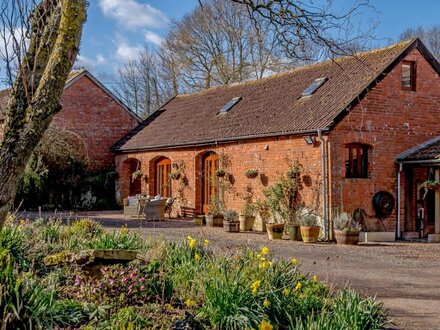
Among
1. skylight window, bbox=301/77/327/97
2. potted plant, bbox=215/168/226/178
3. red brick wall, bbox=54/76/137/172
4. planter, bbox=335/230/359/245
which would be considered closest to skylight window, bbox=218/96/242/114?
potted plant, bbox=215/168/226/178

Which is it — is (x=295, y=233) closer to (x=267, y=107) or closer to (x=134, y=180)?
(x=267, y=107)

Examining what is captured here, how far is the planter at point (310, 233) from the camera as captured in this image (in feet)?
47.8

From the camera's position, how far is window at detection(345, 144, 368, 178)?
16000 millimetres

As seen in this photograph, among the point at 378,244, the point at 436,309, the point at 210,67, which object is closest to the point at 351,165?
the point at 378,244

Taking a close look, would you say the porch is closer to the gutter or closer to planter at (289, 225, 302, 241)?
the gutter

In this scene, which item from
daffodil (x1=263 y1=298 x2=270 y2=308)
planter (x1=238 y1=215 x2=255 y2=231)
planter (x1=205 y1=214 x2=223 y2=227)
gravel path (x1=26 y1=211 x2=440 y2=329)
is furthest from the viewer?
planter (x1=205 y1=214 x2=223 y2=227)

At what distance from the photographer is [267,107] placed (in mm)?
19297

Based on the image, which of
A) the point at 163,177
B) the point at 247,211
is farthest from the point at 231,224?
the point at 163,177

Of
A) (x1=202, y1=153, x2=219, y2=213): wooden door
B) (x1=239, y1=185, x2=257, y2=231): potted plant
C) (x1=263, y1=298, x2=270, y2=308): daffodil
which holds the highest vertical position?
(x1=202, y1=153, x2=219, y2=213): wooden door

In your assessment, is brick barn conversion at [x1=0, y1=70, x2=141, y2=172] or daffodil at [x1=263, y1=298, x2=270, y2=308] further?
brick barn conversion at [x1=0, y1=70, x2=141, y2=172]

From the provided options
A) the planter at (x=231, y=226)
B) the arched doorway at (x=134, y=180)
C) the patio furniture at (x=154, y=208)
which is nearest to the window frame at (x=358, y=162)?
the planter at (x=231, y=226)

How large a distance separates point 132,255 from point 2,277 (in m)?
1.75

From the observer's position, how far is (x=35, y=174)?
2298 cm

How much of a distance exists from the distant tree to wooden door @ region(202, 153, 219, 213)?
2006 cm
